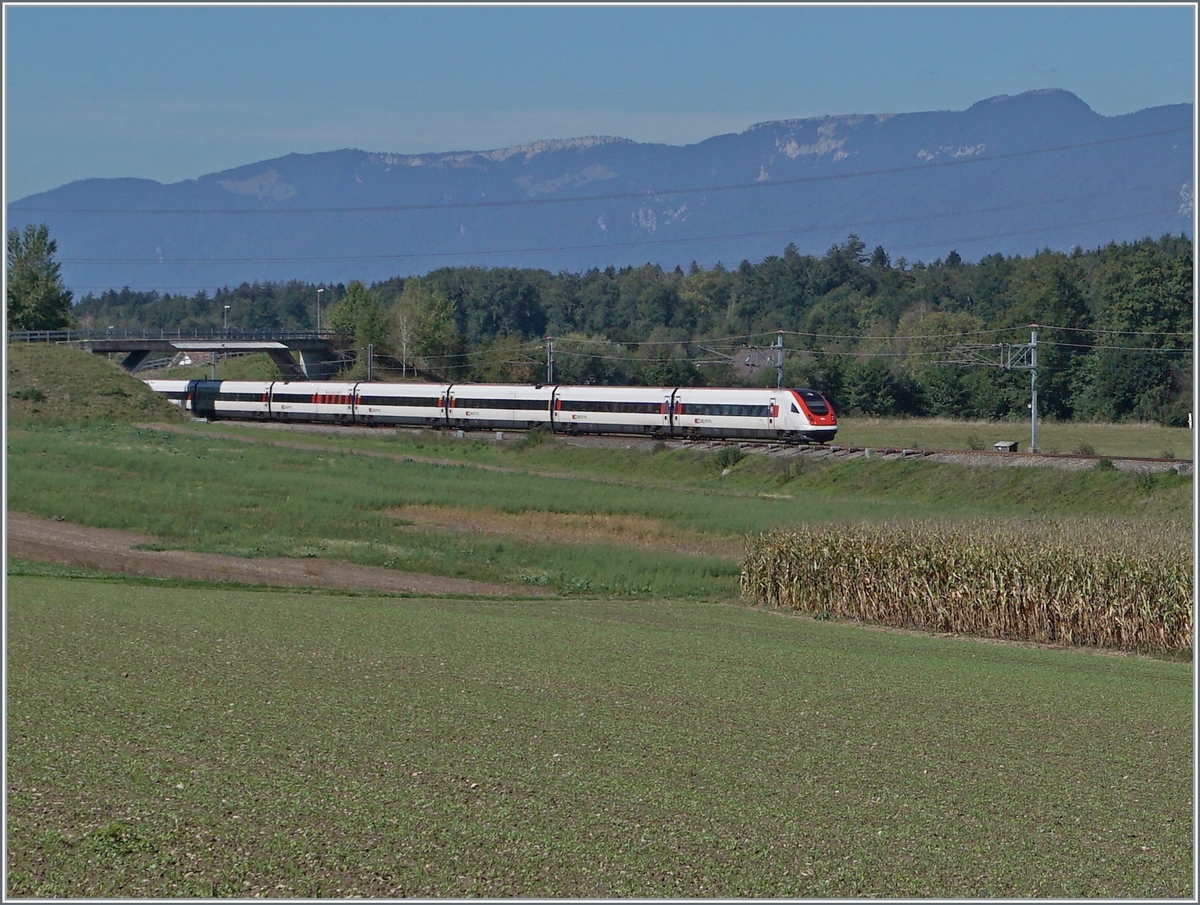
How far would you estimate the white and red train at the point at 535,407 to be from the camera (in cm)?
6234

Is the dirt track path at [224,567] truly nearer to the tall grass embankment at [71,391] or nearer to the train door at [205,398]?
the tall grass embankment at [71,391]

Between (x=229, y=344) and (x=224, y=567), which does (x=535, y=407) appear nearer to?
(x=229, y=344)

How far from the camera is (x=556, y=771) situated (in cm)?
1075

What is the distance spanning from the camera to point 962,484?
4950 cm

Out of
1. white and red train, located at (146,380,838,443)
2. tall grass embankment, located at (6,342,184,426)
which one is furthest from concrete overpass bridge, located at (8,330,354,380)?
white and red train, located at (146,380,838,443)

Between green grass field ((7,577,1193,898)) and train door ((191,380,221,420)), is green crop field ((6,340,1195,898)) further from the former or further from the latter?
train door ((191,380,221,420))

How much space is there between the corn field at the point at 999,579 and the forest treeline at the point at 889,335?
3846 centimetres

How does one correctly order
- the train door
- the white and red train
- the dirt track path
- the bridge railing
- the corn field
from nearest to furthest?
1. the corn field
2. the dirt track path
3. the white and red train
4. the train door
5. the bridge railing

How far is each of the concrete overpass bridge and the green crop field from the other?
72.7m

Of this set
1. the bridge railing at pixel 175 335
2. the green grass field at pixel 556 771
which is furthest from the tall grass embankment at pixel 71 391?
the green grass field at pixel 556 771

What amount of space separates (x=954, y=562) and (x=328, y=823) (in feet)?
58.1

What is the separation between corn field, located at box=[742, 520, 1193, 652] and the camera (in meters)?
22.8

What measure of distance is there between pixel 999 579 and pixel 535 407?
49060 mm

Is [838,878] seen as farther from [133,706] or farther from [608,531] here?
[608,531]
